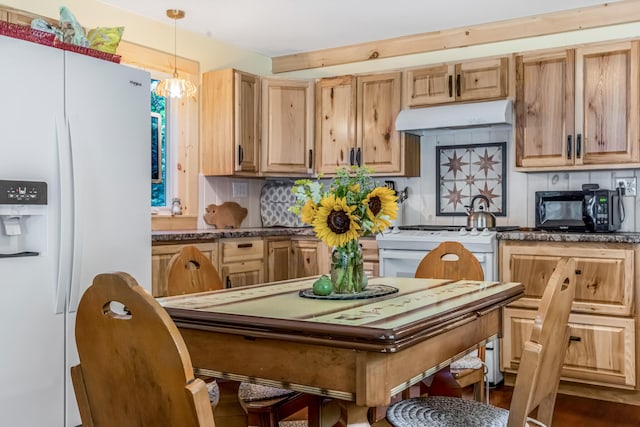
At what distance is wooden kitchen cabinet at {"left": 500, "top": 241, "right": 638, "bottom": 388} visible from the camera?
3.41m

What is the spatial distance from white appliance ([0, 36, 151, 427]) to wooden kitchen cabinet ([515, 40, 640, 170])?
2487 millimetres

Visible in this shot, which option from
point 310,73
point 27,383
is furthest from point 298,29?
point 27,383

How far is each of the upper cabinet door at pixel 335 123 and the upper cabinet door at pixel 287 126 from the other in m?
0.08

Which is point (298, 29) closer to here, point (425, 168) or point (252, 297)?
point (425, 168)

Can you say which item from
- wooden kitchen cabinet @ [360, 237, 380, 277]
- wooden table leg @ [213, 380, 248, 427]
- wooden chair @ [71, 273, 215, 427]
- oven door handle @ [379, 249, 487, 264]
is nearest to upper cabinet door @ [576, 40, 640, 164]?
oven door handle @ [379, 249, 487, 264]

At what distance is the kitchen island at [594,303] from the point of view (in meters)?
3.41

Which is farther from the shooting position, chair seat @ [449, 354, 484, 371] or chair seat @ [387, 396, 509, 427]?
chair seat @ [449, 354, 484, 371]

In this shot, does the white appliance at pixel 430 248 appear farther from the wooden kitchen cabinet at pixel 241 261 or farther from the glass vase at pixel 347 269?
the glass vase at pixel 347 269

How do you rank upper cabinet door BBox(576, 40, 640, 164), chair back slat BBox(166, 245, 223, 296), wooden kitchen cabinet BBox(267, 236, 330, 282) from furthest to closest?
1. wooden kitchen cabinet BBox(267, 236, 330, 282)
2. upper cabinet door BBox(576, 40, 640, 164)
3. chair back slat BBox(166, 245, 223, 296)

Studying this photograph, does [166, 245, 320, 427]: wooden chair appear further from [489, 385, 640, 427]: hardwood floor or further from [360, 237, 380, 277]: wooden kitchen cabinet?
[360, 237, 380, 277]: wooden kitchen cabinet

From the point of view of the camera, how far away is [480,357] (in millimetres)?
2436

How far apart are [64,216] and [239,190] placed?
246 cm

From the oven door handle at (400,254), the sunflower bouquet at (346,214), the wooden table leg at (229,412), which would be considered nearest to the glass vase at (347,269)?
the sunflower bouquet at (346,214)

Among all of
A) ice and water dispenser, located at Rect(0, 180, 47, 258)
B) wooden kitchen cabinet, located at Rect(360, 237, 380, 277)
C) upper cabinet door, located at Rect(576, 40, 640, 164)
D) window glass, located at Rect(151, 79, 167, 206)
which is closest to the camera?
ice and water dispenser, located at Rect(0, 180, 47, 258)
